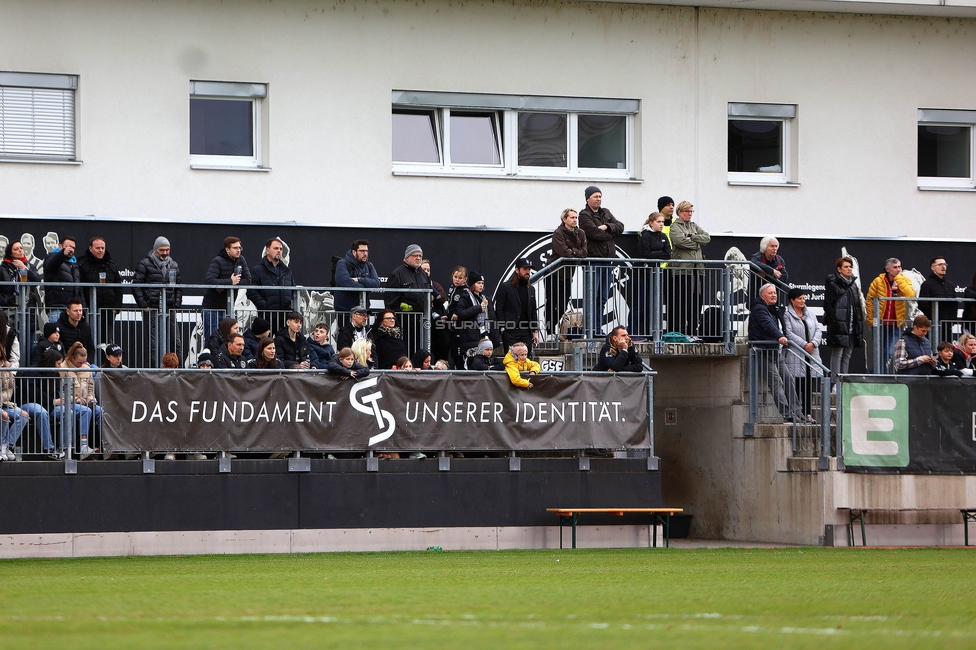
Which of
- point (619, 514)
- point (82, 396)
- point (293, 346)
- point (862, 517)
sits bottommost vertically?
point (862, 517)

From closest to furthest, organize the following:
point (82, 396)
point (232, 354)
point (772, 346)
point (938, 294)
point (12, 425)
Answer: point (12, 425), point (82, 396), point (232, 354), point (772, 346), point (938, 294)

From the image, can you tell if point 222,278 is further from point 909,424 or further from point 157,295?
point 909,424

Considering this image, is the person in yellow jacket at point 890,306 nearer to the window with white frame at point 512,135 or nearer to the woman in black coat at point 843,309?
the woman in black coat at point 843,309

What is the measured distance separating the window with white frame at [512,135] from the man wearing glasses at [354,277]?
12.7 feet

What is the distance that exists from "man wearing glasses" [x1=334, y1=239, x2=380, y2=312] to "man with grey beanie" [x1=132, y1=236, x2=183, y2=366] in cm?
213

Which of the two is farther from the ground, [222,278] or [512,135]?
[512,135]

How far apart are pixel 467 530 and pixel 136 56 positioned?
9169 millimetres

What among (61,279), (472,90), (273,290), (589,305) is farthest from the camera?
(472,90)

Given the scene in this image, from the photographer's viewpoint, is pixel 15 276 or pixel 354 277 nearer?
pixel 15 276

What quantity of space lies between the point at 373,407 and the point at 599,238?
14.0 feet

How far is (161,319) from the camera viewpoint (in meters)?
18.4

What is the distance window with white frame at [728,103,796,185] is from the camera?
24688mm

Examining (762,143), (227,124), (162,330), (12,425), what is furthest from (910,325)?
(12,425)

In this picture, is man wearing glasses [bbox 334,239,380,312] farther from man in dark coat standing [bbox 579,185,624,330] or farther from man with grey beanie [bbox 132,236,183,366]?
man in dark coat standing [bbox 579,185,624,330]
